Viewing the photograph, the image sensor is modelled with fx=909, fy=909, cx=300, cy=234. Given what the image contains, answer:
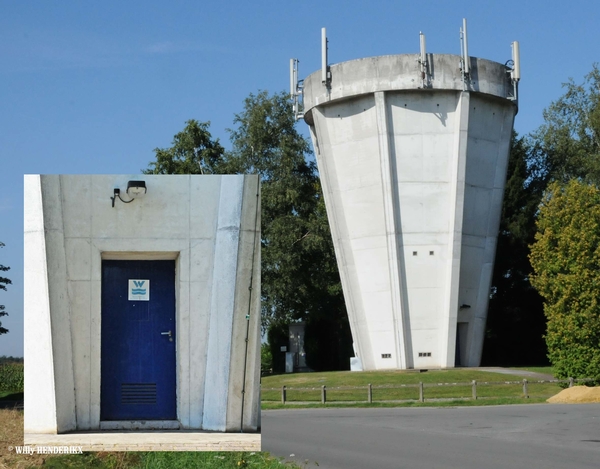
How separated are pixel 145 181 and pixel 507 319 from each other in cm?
5091

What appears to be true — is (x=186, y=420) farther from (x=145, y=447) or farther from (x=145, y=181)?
(x=145, y=181)

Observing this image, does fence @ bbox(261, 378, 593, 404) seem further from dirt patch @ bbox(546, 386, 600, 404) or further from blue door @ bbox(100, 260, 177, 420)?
blue door @ bbox(100, 260, 177, 420)

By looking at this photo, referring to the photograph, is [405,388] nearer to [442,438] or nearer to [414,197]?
[414,197]

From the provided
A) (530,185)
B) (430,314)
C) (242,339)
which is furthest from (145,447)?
(530,185)

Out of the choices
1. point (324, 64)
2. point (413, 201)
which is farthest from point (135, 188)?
point (324, 64)

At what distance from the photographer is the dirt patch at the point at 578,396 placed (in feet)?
101

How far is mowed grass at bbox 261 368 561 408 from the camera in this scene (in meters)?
34.5

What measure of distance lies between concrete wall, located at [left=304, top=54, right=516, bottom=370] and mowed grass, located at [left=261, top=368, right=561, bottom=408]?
Result: 312 cm

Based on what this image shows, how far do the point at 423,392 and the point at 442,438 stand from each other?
16684 millimetres

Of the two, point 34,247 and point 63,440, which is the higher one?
point 34,247

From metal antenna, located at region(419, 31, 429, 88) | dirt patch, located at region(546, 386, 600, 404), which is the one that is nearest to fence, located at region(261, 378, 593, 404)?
dirt patch, located at region(546, 386, 600, 404)

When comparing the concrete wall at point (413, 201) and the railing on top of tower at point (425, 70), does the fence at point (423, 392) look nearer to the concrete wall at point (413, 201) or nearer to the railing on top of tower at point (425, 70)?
the concrete wall at point (413, 201)

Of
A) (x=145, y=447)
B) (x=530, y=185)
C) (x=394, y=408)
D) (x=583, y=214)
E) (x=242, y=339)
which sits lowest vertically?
(x=394, y=408)

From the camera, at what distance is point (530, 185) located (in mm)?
63969
